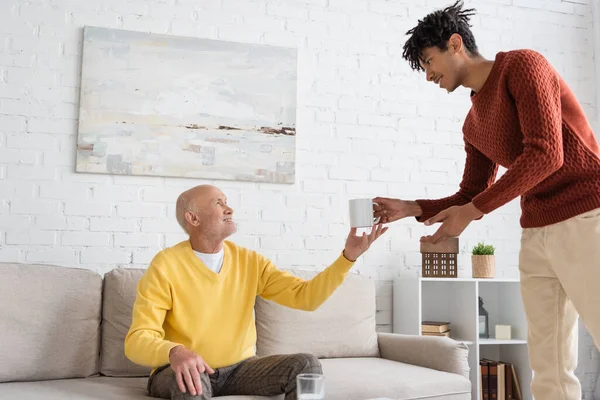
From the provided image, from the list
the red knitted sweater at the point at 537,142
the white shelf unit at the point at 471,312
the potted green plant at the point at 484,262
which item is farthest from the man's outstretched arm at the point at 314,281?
the potted green plant at the point at 484,262

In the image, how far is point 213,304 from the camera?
229 centimetres

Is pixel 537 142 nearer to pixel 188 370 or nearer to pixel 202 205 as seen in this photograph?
pixel 188 370

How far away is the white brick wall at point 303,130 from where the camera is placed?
2984 mm

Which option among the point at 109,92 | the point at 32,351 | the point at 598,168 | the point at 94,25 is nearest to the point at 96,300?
the point at 32,351

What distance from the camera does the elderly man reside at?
2.10 meters

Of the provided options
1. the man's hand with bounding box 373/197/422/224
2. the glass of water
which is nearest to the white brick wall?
the man's hand with bounding box 373/197/422/224

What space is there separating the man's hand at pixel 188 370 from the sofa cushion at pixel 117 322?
73 cm

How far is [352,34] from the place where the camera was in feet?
11.7

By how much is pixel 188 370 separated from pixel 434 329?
180 cm

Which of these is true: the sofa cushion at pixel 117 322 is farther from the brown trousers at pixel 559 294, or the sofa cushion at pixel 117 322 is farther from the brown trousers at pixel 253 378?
the brown trousers at pixel 559 294

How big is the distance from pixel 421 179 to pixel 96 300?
1.87 metres

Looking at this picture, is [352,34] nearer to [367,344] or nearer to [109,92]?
[109,92]

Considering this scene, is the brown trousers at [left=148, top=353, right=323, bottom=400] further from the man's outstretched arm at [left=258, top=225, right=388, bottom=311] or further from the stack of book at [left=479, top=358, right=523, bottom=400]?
the stack of book at [left=479, top=358, right=523, bottom=400]

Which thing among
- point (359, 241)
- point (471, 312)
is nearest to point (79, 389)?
point (359, 241)
